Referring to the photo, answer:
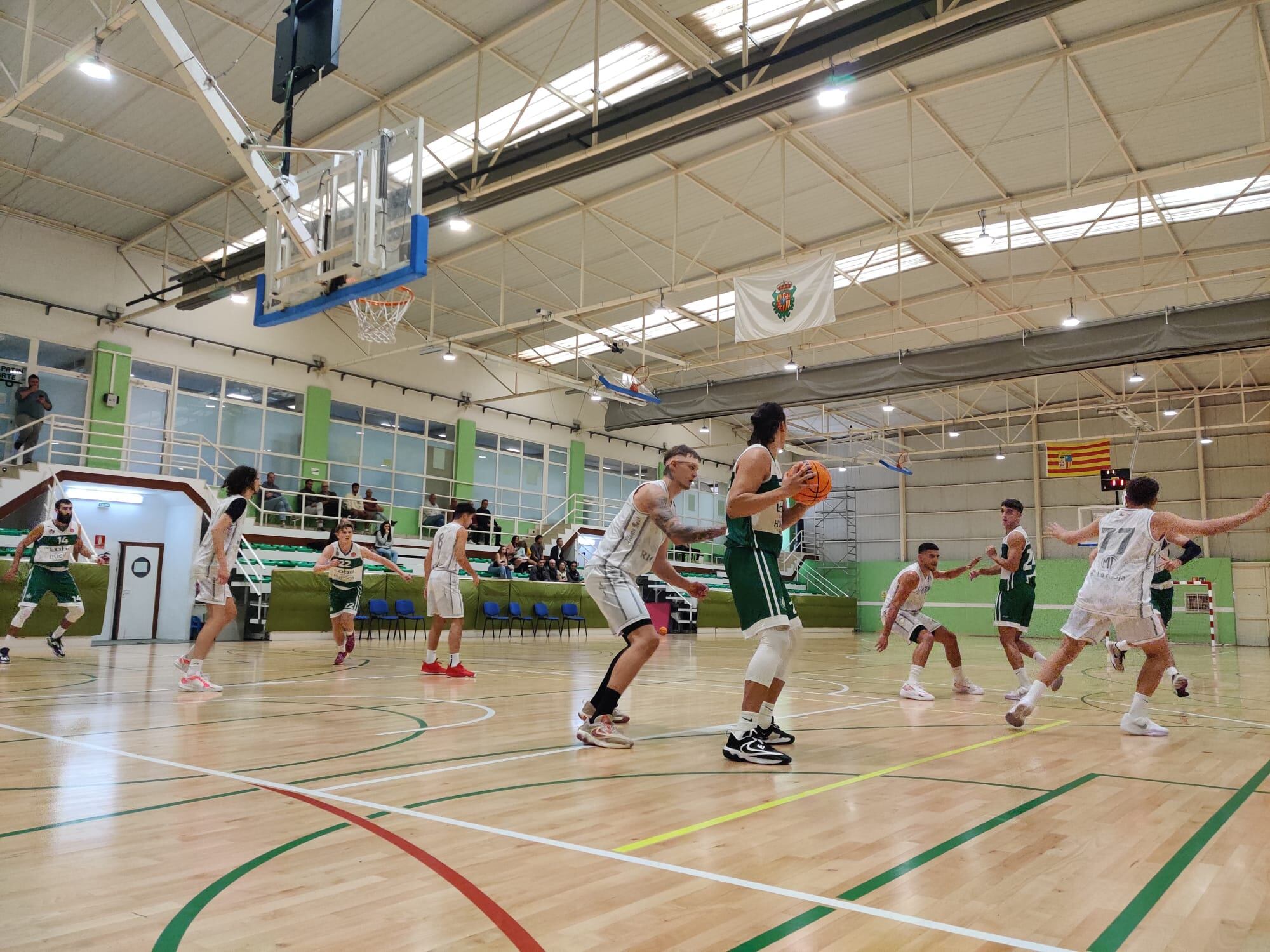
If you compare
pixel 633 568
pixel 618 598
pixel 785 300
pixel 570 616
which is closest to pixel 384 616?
pixel 570 616

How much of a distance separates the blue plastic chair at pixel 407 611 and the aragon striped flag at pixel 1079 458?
19165 mm

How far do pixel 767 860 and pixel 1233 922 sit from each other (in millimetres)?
1359

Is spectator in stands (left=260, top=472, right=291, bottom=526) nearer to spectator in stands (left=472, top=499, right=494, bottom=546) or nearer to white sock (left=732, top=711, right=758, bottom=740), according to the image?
spectator in stands (left=472, top=499, right=494, bottom=546)

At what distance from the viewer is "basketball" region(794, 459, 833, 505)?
488 cm

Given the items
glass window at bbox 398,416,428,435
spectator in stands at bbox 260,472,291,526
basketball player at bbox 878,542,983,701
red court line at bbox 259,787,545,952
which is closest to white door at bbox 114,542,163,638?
spectator in stands at bbox 260,472,291,526

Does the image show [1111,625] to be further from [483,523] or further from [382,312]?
[483,523]

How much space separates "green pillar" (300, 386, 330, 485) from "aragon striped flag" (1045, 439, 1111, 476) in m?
21.5

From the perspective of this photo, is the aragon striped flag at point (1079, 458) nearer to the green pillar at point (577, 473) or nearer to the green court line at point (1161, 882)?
the green pillar at point (577, 473)

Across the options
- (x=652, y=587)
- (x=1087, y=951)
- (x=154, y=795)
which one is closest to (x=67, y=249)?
(x=652, y=587)

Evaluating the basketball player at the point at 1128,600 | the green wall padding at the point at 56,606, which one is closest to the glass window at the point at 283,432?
the green wall padding at the point at 56,606

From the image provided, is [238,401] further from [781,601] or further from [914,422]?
[914,422]

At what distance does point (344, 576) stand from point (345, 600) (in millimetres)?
444

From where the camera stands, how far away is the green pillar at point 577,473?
31.9 metres

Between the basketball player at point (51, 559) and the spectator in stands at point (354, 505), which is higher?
the spectator in stands at point (354, 505)
